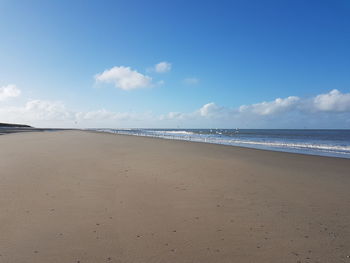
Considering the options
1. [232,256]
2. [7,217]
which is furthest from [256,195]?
[7,217]

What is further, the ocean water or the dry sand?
the ocean water

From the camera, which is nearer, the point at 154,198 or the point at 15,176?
the point at 154,198

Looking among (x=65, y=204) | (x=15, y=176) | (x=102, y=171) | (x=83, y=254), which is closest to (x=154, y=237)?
(x=83, y=254)

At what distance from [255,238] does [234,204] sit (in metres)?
1.78

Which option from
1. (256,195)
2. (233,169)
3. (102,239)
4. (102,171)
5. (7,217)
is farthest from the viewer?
(233,169)

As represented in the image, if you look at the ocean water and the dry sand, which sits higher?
the ocean water

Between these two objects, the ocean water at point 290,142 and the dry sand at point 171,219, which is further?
the ocean water at point 290,142

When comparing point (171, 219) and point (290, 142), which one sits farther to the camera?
point (290, 142)

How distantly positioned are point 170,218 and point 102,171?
5.56m

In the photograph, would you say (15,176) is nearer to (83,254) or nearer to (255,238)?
(83,254)

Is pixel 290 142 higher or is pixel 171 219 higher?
pixel 290 142

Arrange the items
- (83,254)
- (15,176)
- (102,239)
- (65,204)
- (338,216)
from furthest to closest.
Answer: (15,176)
(65,204)
(338,216)
(102,239)
(83,254)

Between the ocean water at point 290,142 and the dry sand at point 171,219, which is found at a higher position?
the ocean water at point 290,142

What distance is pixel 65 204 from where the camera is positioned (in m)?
5.53
